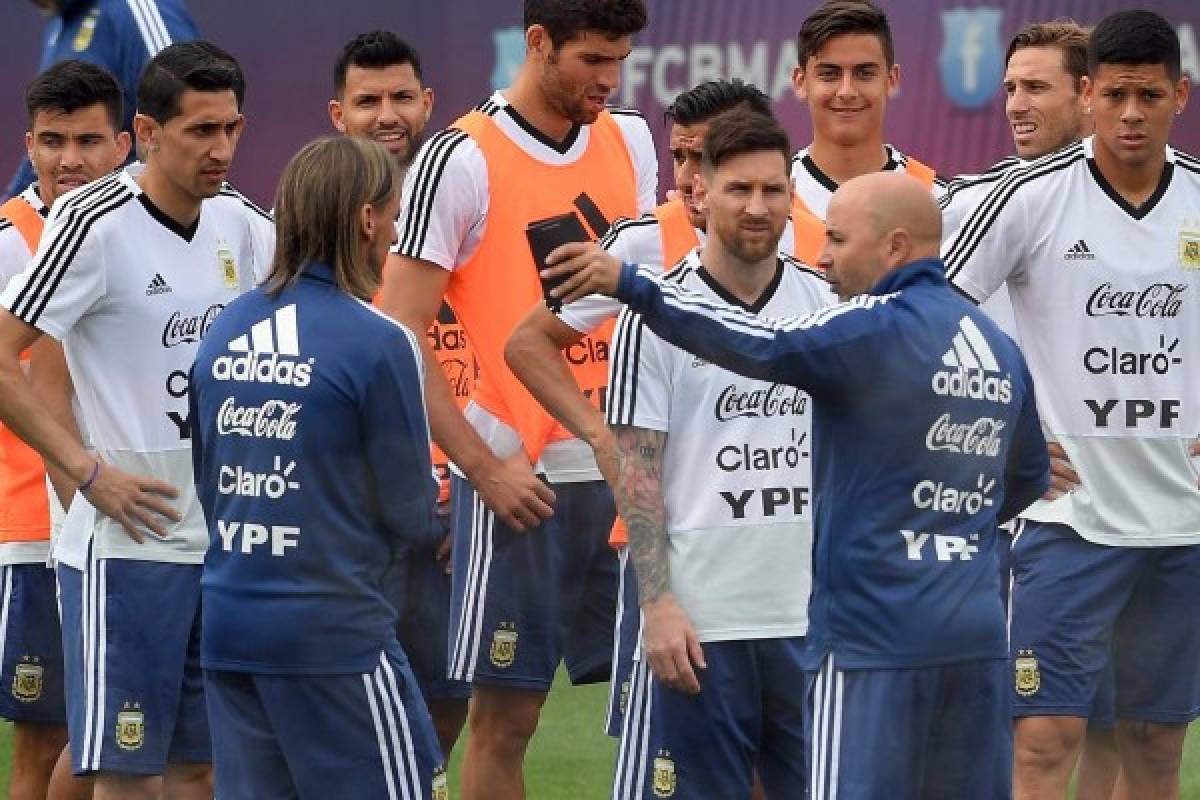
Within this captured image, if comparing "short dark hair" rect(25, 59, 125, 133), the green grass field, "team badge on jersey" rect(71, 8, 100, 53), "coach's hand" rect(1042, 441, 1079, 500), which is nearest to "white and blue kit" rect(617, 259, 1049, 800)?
"coach's hand" rect(1042, 441, 1079, 500)

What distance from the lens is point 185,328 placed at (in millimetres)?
6613

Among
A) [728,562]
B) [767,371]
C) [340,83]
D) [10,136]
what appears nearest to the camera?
[767,371]

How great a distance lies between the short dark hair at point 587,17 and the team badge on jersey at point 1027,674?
2.14 meters

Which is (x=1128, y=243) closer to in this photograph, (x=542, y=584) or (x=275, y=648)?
(x=542, y=584)

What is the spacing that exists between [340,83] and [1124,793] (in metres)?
3.45

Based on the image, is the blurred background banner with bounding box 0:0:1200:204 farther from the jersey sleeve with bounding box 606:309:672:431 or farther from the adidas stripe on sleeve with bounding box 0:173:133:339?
the jersey sleeve with bounding box 606:309:672:431

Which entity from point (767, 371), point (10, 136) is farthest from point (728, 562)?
point (10, 136)

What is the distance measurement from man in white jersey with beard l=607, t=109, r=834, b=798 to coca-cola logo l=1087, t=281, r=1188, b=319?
125 cm

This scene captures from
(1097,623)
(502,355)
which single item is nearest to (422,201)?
(502,355)

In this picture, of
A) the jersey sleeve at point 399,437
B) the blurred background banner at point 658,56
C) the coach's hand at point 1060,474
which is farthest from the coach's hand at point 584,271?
the blurred background banner at point 658,56

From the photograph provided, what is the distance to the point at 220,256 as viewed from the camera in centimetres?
675

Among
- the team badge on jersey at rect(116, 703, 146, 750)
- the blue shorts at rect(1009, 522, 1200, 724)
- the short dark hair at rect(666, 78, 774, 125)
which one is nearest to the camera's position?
the team badge on jersey at rect(116, 703, 146, 750)

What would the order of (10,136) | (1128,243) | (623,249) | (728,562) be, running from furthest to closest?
(10,136) < (1128,243) < (623,249) < (728,562)

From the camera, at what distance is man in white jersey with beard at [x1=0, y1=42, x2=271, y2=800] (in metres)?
6.45
